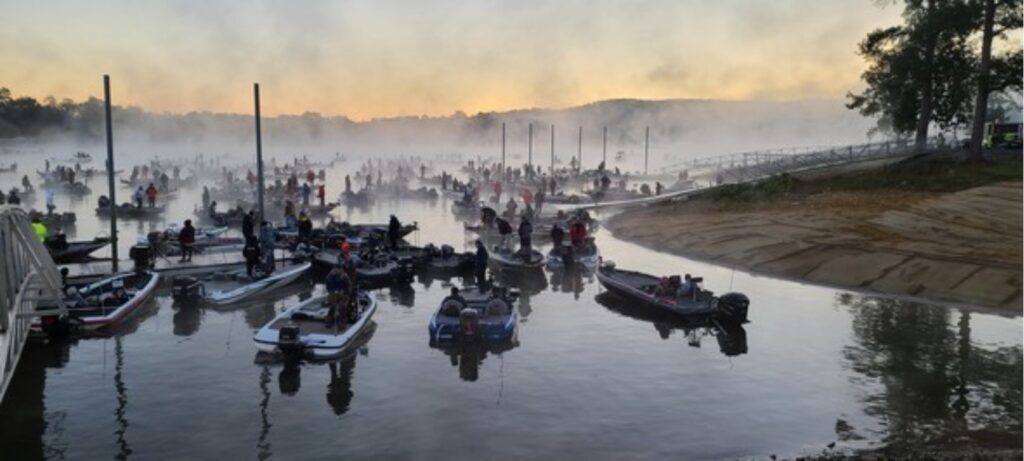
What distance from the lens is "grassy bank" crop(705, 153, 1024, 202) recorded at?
141ft

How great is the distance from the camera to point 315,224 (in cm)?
5200

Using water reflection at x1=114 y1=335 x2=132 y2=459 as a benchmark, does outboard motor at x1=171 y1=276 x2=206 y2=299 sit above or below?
above

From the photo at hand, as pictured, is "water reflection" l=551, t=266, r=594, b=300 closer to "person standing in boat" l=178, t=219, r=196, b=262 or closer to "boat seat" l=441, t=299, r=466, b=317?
"boat seat" l=441, t=299, r=466, b=317

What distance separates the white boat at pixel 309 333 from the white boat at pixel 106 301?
191 inches

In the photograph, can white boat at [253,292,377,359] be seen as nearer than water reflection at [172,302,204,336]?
Yes

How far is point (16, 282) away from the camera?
51.6 feet

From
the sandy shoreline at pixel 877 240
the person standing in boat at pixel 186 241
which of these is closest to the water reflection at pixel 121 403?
the person standing in boat at pixel 186 241

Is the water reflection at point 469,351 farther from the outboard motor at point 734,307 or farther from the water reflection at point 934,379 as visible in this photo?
the water reflection at point 934,379

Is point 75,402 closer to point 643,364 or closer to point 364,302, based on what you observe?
point 364,302

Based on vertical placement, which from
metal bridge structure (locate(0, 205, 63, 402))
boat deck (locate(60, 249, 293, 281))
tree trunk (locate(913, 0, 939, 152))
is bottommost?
boat deck (locate(60, 249, 293, 281))

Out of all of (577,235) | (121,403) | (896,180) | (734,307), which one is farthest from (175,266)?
(896,180)

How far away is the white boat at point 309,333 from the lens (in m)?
18.6

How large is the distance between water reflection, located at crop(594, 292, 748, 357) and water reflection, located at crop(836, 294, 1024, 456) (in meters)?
2.79

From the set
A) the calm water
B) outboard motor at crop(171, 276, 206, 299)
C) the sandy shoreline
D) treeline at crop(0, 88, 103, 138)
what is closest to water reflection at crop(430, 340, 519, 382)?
the calm water
